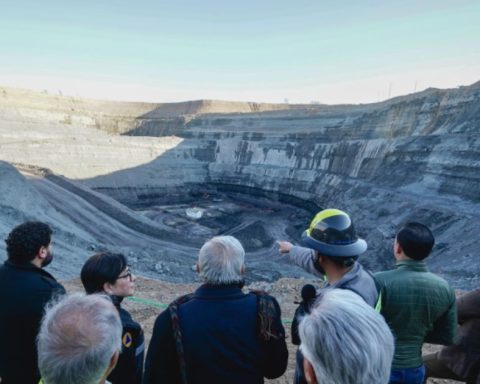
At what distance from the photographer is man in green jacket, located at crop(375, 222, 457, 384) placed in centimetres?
259

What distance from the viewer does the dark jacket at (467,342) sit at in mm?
2750

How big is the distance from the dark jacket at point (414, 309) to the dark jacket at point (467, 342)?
222 mm

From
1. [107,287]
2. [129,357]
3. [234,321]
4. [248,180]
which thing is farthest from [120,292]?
[248,180]

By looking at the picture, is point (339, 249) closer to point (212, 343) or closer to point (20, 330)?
point (212, 343)

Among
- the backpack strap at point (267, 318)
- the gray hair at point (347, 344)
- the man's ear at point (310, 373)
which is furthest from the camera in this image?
the backpack strap at point (267, 318)

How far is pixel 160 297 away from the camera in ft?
27.9

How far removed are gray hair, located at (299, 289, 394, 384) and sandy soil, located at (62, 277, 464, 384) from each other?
161 inches

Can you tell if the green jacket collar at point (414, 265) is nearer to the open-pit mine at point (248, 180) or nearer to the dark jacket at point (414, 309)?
the dark jacket at point (414, 309)

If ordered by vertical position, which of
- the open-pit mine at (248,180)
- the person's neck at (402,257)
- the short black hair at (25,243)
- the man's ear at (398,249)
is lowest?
the open-pit mine at (248,180)

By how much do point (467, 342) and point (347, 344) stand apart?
215 cm

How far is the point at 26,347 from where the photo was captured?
2539mm

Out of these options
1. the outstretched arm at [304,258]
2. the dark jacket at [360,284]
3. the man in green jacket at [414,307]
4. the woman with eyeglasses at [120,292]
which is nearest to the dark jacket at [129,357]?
the woman with eyeglasses at [120,292]

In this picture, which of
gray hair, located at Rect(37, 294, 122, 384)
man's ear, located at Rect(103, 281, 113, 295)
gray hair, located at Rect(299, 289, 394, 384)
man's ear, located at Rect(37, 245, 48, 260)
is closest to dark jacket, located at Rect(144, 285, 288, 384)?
gray hair, located at Rect(37, 294, 122, 384)

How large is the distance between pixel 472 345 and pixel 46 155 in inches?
1446
